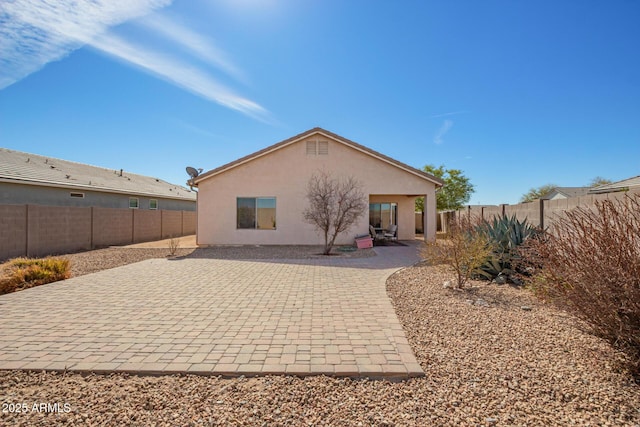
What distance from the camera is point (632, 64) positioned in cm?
967

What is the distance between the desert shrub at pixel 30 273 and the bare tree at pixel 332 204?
8.75 metres

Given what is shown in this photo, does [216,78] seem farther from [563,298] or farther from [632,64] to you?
[632,64]

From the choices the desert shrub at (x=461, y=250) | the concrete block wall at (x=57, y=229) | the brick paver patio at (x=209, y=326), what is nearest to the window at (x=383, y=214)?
the brick paver patio at (x=209, y=326)

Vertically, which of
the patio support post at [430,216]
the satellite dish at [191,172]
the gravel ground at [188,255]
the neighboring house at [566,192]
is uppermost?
the neighboring house at [566,192]

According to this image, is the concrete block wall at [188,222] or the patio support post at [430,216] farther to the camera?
the concrete block wall at [188,222]

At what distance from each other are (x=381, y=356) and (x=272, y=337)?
1573mm

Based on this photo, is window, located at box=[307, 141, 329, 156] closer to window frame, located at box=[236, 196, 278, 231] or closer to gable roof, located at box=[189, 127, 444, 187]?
gable roof, located at box=[189, 127, 444, 187]

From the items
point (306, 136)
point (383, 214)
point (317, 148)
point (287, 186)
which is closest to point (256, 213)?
point (287, 186)

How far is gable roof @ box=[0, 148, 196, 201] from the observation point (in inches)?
572

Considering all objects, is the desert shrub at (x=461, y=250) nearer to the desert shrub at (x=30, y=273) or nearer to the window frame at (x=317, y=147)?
the window frame at (x=317, y=147)

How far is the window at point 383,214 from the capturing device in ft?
60.5

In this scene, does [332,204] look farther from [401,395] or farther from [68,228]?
[68,228]

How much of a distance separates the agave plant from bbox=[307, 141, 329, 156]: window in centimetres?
936

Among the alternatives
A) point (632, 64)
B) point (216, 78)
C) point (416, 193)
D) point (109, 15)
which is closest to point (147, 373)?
point (109, 15)
